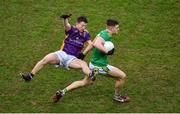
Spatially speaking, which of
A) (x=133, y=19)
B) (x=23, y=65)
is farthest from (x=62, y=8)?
(x=23, y=65)

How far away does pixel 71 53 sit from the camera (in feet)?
38.1

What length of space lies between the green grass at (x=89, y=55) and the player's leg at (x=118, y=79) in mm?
180

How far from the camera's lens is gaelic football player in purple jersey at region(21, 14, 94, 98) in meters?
11.5

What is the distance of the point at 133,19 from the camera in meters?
17.3

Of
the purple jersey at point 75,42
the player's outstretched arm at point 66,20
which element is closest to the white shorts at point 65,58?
the purple jersey at point 75,42

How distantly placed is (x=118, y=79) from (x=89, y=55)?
334 centimetres

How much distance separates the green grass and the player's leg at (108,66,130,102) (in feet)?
0.59

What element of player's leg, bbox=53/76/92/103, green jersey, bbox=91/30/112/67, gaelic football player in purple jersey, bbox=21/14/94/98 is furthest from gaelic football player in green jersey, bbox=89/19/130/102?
player's leg, bbox=53/76/92/103

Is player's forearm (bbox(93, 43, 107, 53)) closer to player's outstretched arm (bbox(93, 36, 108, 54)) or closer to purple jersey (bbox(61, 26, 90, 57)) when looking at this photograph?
player's outstretched arm (bbox(93, 36, 108, 54))

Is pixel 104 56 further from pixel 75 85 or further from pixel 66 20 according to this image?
pixel 66 20

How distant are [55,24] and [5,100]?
572 cm

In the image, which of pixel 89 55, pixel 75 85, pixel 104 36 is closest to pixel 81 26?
pixel 104 36

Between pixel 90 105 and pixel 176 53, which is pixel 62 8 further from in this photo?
pixel 90 105

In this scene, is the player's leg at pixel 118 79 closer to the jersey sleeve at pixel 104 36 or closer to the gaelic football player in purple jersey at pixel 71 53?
the gaelic football player in purple jersey at pixel 71 53
